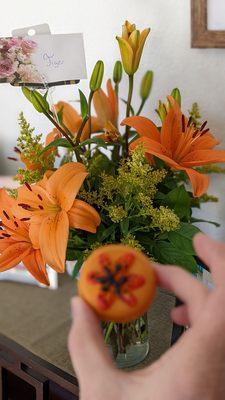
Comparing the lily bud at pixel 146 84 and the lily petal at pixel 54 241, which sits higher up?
the lily bud at pixel 146 84

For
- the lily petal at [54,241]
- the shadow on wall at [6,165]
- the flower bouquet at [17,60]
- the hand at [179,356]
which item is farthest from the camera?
the shadow on wall at [6,165]

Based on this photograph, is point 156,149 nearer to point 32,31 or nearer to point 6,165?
point 32,31

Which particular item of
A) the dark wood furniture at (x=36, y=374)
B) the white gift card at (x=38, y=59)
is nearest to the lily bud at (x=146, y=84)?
the white gift card at (x=38, y=59)

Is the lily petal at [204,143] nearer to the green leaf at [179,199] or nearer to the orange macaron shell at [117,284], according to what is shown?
the green leaf at [179,199]

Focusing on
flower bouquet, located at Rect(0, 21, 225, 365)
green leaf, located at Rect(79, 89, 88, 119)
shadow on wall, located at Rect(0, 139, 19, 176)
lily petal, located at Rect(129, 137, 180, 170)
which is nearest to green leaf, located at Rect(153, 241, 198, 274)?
flower bouquet, located at Rect(0, 21, 225, 365)

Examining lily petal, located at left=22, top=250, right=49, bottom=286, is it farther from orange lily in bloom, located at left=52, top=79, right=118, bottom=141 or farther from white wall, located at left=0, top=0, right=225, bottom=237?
white wall, located at left=0, top=0, right=225, bottom=237

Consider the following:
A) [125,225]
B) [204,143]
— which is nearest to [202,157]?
[204,143]
